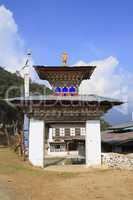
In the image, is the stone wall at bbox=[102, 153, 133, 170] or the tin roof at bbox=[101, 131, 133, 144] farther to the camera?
the tin roof at bbox=[101, 131, 133, 144]

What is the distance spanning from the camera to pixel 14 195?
10.0 m

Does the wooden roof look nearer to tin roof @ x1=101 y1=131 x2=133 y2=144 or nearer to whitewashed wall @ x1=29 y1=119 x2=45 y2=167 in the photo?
whitewashed wall @ x1=29 y1=119 x2=45 y2=167

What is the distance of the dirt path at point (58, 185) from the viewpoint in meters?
10.2

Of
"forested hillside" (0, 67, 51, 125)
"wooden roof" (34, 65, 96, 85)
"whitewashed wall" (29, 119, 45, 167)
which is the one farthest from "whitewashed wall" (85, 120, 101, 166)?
"forested hillside" (0, 67, 51, 125)

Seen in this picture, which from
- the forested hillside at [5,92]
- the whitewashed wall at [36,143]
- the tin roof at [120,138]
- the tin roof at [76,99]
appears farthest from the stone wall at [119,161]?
the forested hillside at [5,92]

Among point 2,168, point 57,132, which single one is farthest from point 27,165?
point 57,132

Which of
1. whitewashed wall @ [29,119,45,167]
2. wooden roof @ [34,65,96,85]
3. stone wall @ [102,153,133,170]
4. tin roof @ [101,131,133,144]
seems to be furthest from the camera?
tin roof @ [101,131,133,144]

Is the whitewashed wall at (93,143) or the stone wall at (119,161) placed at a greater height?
the whitewashed wall at (93,143)

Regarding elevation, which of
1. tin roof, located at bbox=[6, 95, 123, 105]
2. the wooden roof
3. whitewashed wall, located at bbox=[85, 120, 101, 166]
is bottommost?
whitewashed wall, located at bbox=[85, 120, 101, 166]

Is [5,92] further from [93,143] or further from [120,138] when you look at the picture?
[93,143]

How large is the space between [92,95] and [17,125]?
27.9 m

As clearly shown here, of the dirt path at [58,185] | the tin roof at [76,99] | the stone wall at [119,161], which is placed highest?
the tin roof at [76,99]

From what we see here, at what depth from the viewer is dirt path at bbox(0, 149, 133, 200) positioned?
1023cm

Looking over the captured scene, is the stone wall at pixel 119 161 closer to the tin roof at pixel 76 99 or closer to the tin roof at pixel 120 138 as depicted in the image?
the tin roof at pixel 76 99
